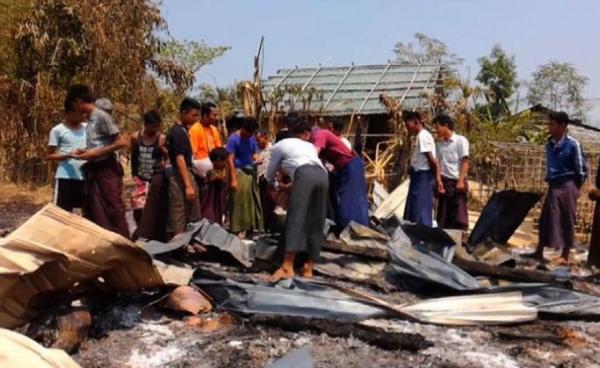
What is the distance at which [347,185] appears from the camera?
22.6 ft

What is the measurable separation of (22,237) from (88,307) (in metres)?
0.82

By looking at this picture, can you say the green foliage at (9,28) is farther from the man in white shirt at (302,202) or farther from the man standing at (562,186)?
the man standing at (562,186)

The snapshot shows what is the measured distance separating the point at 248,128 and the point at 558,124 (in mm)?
3184

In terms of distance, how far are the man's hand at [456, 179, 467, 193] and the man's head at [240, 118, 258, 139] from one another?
7.40 ft

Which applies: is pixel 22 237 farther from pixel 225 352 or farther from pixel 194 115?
pixel 194 115

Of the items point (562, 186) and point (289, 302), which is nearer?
point (289, 302)

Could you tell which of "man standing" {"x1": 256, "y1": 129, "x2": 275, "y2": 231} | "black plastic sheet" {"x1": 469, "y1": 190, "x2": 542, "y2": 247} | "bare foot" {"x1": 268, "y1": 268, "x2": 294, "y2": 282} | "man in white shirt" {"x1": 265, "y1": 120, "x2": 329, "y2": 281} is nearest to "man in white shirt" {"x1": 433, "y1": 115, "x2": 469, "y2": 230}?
"black plastic sheet" {"x1": 469, "y1": 190, "x2": 542, "y2": 247}

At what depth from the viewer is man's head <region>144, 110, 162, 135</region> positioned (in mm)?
6133

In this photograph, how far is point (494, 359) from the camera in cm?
→ 380

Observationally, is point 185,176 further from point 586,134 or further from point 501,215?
point 586,134

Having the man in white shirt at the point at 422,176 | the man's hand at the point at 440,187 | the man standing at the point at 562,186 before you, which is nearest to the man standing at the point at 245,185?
the man in white shirt at the point at 422,176

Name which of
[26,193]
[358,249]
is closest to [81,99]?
[358,249]

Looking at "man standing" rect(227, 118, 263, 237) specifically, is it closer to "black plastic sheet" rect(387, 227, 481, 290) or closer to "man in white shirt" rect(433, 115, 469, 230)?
"man in white shirt" rect(433, 115, 469, 230)

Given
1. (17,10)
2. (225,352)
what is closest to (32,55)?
(17,10)
